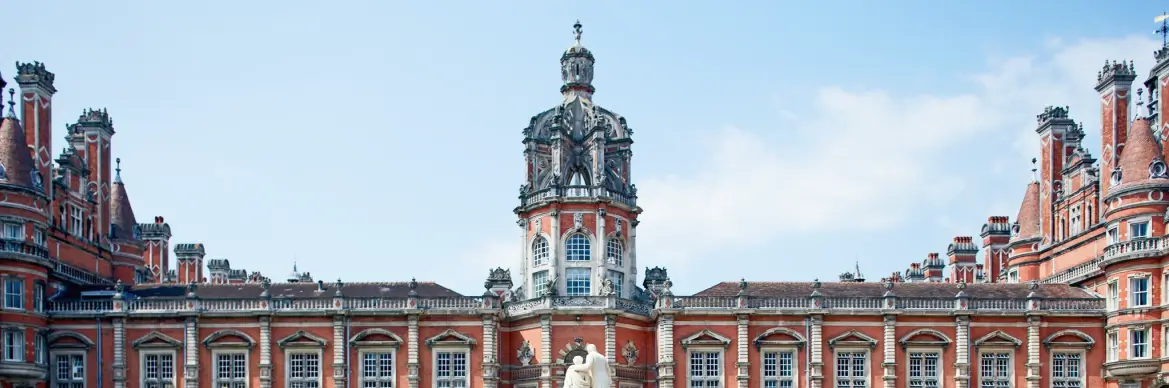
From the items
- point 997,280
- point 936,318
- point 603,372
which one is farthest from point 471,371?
point 997,280

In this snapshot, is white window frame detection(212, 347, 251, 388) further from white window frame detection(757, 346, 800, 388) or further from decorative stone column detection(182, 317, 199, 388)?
white window frame detection(757, 346, 800, 388)

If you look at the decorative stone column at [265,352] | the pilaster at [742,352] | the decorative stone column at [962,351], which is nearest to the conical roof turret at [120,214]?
the decorative stone column at [265,352]

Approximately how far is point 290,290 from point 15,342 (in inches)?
569

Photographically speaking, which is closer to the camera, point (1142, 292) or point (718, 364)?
point (1142, 292)

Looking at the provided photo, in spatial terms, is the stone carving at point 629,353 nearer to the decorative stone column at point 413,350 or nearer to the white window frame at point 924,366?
the decorative stone column at point 413,350

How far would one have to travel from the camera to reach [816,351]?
77.0 meters

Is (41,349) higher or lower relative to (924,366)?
higher

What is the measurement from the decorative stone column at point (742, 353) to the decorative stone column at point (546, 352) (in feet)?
32.1

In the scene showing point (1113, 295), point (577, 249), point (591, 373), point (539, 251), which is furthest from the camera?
point (539, 251)

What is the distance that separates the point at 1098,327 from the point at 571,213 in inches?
1114

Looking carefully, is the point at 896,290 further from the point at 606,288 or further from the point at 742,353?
the point at 606,288

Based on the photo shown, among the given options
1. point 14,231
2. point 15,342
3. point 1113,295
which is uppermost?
point 14,231

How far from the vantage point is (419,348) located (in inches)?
3034

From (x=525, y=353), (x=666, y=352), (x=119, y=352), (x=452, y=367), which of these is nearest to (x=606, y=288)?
(x=666, y=352)
